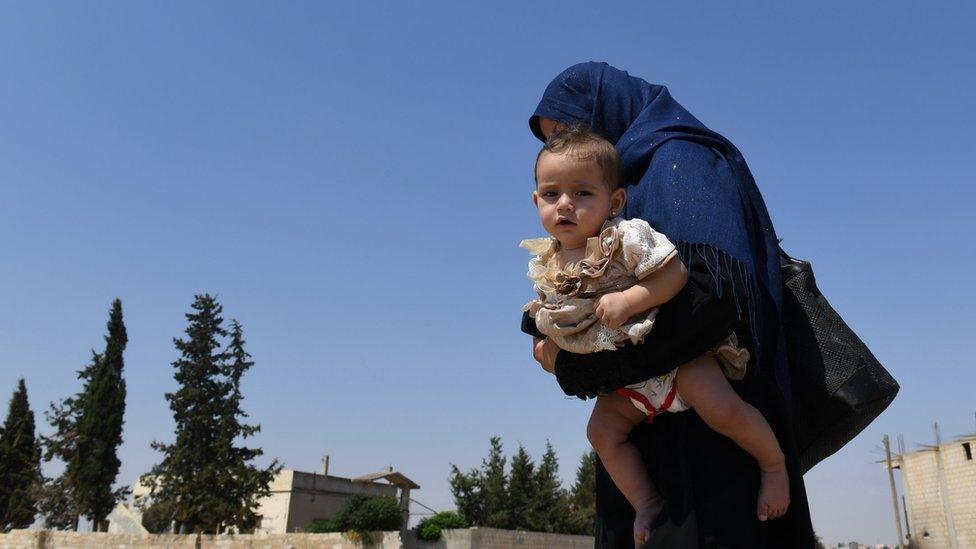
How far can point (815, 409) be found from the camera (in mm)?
1795

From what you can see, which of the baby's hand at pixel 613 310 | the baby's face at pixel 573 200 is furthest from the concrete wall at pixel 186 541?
the baby's hand at pixel 613 310

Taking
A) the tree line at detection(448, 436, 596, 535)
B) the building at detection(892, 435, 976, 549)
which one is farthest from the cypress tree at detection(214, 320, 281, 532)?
the building at detection(892, 435, 976, 549)

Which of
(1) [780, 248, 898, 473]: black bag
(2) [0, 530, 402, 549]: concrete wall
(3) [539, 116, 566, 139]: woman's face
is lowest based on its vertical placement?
(2) [0, 530, 402, 549]: concrete wall

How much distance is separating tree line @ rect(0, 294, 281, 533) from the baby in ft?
95.5

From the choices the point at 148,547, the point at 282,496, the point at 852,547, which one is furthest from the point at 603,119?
the point at 852,547

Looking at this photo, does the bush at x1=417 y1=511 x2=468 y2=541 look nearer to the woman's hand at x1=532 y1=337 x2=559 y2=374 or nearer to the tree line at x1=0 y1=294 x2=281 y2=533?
the tree line at x1=0 y1=294 x2=281 y2=533

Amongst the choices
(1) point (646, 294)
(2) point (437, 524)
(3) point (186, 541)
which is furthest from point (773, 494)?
(3) point (186, 541)

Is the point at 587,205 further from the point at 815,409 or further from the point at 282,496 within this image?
the point at 282,496

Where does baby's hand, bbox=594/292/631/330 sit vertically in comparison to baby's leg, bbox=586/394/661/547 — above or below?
above

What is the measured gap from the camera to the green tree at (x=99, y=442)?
30.4m

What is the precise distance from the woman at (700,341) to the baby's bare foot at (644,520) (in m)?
0.03

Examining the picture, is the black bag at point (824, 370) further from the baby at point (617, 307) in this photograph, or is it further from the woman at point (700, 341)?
the baby at point (617, 307)

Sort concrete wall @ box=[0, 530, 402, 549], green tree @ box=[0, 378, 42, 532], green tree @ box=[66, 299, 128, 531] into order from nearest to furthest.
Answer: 1. concrete wall @ box=[0, 530, 402, 549]
2. green tree @ box=[66, 299, 128, 531]
3. green tree @ box=[0, 378, 42, 532]

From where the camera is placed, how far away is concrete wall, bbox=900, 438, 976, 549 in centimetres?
2903
